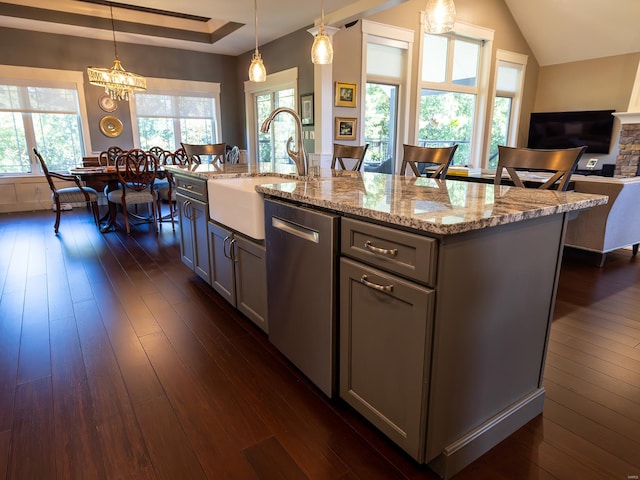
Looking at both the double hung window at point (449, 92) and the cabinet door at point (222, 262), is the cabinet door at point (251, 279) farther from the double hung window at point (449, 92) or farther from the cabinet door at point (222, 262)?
the double hung window at point (449, 92)

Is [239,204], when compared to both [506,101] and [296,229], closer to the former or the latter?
[296,229]

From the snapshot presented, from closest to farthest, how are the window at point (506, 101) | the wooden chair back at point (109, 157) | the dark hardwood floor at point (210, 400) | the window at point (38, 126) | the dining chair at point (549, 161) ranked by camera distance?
the dark hardwood floor at point (210, 400) < the dining chair at point (549, 161) < the wooden chair back at point (109, 157) < the window at point (38, 126) < the window at point (506, 101)

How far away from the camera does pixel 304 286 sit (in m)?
1.68

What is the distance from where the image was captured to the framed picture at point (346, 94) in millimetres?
5199

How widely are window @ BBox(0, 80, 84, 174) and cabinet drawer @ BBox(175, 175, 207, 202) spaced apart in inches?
172

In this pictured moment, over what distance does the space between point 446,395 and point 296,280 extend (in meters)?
0.77

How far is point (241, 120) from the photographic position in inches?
298

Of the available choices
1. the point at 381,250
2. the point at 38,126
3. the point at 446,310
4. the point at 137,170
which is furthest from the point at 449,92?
the point at 38,126

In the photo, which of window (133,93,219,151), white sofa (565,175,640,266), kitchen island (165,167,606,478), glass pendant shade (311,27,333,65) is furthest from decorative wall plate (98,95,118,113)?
white sofa (565,175,640,266)

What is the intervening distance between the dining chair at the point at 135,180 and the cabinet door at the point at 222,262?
2.59 meters

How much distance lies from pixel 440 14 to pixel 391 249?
164 cm

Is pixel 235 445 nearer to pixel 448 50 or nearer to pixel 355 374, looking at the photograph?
pixel 355 374

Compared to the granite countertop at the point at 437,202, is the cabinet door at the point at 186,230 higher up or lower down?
lower down

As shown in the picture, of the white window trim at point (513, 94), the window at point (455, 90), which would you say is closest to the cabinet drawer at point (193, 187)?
the window at point (455, 90)
